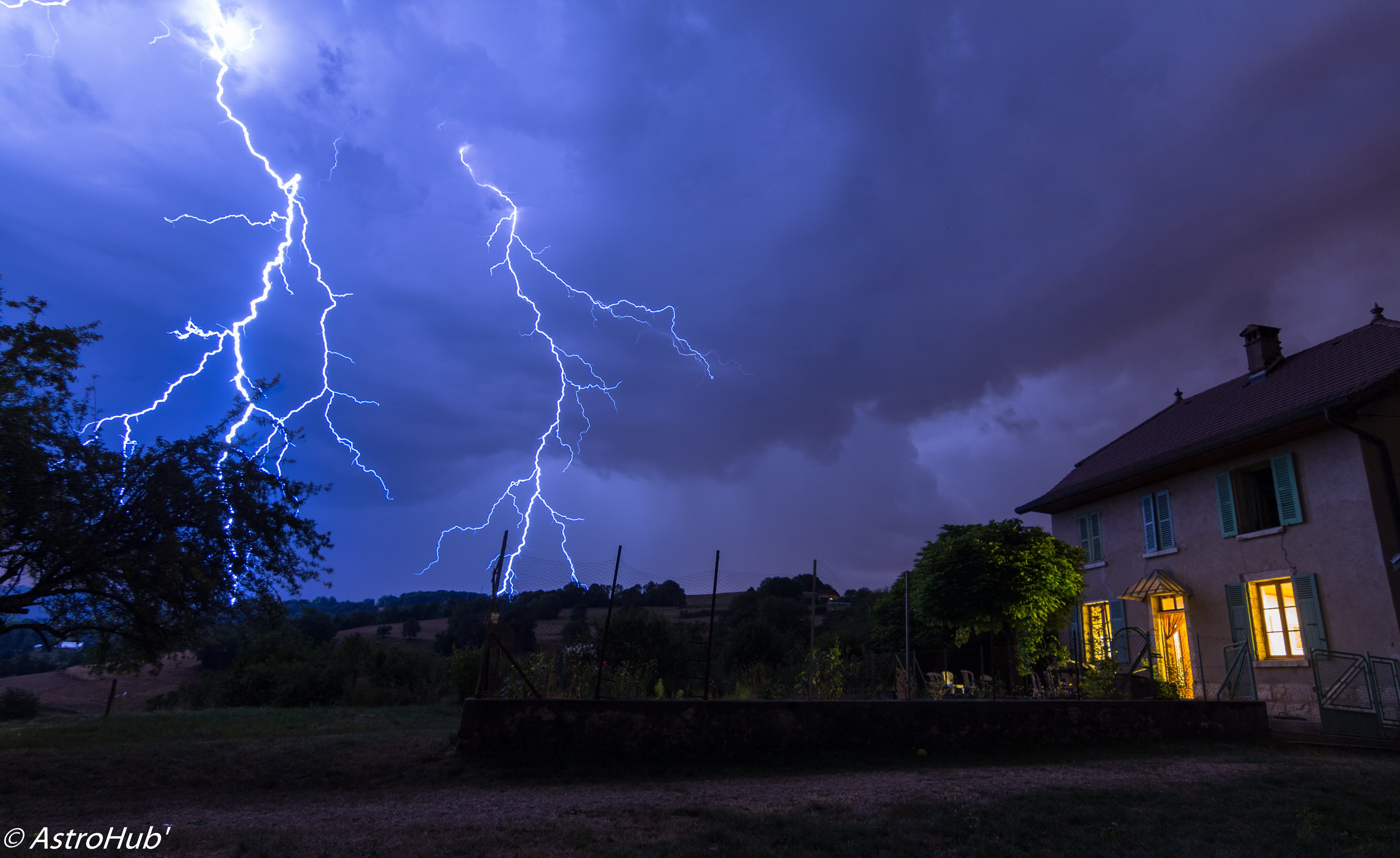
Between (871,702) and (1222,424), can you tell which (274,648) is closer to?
(871,702)

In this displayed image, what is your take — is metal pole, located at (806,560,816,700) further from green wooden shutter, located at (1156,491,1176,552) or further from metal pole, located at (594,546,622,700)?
green wooden shutter, located at (1156,491,1176,552)

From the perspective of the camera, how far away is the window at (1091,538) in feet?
58.0

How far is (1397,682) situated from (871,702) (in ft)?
26.8

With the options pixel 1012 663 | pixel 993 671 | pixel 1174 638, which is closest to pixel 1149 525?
pixel 1174 638

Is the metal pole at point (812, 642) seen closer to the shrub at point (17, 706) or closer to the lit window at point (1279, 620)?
the lit window at point (1279, 620)

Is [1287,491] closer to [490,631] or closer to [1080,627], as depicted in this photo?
[1080,627]

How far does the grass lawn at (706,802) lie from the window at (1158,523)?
22.3 ft

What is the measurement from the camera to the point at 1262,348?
15.8 m

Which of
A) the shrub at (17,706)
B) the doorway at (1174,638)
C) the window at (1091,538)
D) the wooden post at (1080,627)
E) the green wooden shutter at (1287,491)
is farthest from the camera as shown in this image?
the shrub at (17,706)

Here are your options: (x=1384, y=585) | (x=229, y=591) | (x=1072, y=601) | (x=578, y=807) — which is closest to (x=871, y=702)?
(x=578, y=807)

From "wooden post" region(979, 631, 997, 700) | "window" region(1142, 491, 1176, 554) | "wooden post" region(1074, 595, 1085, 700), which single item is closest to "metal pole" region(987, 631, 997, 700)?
"wooden post" region(979, 631, 997, 700)

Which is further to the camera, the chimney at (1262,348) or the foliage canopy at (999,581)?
the chimney at (1262,348)

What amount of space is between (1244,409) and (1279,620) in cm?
443

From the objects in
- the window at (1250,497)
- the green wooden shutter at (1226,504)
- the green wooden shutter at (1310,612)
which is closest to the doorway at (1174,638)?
the green wooden shutter at (1226,504)
